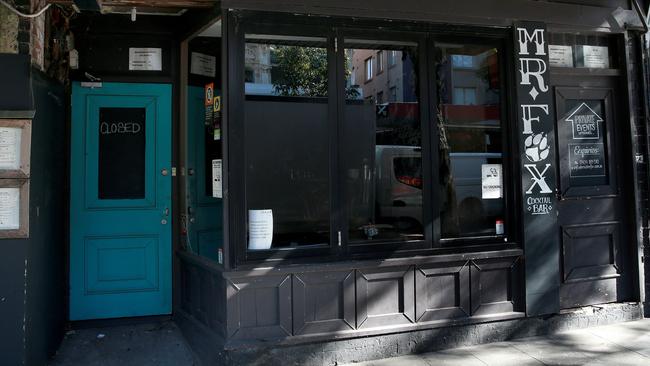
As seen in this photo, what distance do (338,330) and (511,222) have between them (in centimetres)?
203

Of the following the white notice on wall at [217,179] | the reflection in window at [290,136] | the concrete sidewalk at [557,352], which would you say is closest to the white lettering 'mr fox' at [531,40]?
the reflection in window at [290,136]

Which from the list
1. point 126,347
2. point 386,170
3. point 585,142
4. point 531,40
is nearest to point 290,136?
point 386,170

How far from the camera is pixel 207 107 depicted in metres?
4.62

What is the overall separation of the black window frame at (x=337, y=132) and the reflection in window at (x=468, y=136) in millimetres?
82

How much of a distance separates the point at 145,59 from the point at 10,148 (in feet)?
5.62

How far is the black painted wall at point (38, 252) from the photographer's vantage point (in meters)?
3.53

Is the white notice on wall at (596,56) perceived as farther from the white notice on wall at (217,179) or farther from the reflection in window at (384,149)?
the white notice on wall at (217,179)

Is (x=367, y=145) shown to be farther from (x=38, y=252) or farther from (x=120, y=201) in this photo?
(x=38, y=252)

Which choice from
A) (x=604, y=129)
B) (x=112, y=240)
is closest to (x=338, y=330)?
(x=112, y=240)

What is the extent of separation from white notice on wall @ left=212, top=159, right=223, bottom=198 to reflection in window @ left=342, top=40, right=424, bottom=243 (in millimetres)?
1075

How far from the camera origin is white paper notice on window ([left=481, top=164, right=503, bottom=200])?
4887 millimetres

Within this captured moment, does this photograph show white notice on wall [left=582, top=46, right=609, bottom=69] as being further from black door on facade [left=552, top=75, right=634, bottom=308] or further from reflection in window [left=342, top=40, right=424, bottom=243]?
reflection in window [left=342, top=40, right=424, bottom=243]

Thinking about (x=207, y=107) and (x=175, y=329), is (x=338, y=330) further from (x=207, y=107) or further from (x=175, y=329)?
(x=207, y=107)

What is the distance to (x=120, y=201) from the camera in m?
4.78
